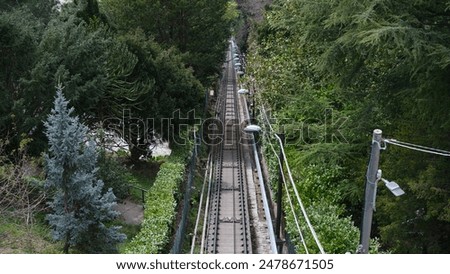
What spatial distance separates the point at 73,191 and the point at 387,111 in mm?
10121

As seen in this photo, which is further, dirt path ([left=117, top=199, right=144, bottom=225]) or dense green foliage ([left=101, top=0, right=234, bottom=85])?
dense green foliage ([left=101, top=0, right=234, bottom=85])

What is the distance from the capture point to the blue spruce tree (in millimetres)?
14688

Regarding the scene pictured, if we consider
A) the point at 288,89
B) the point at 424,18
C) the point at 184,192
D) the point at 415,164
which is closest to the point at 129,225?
the point at 184,192

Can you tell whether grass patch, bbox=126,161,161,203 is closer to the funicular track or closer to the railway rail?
the railway rail

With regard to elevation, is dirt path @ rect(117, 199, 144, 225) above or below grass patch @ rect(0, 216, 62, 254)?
below

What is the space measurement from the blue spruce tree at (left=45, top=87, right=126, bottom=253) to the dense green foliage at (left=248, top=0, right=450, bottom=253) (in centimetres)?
675

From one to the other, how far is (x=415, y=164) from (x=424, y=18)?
418cm

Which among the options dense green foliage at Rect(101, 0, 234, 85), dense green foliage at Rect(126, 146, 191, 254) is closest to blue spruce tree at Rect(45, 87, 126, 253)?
dense green foliage at Rect(126, 146, 191, 254)

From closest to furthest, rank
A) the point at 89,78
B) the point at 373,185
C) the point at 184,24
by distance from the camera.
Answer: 1. the point at 373,185
2. the point at 89,78
3. the point at 184,24

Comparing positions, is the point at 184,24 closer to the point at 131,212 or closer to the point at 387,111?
the point at 131,212

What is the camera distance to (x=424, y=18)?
14.4m

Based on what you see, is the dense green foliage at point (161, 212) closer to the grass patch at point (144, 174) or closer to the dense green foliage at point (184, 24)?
the grass patch at point (144, 174)

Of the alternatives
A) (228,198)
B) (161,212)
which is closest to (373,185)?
(161,212)

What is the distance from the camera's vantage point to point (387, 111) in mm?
16594
